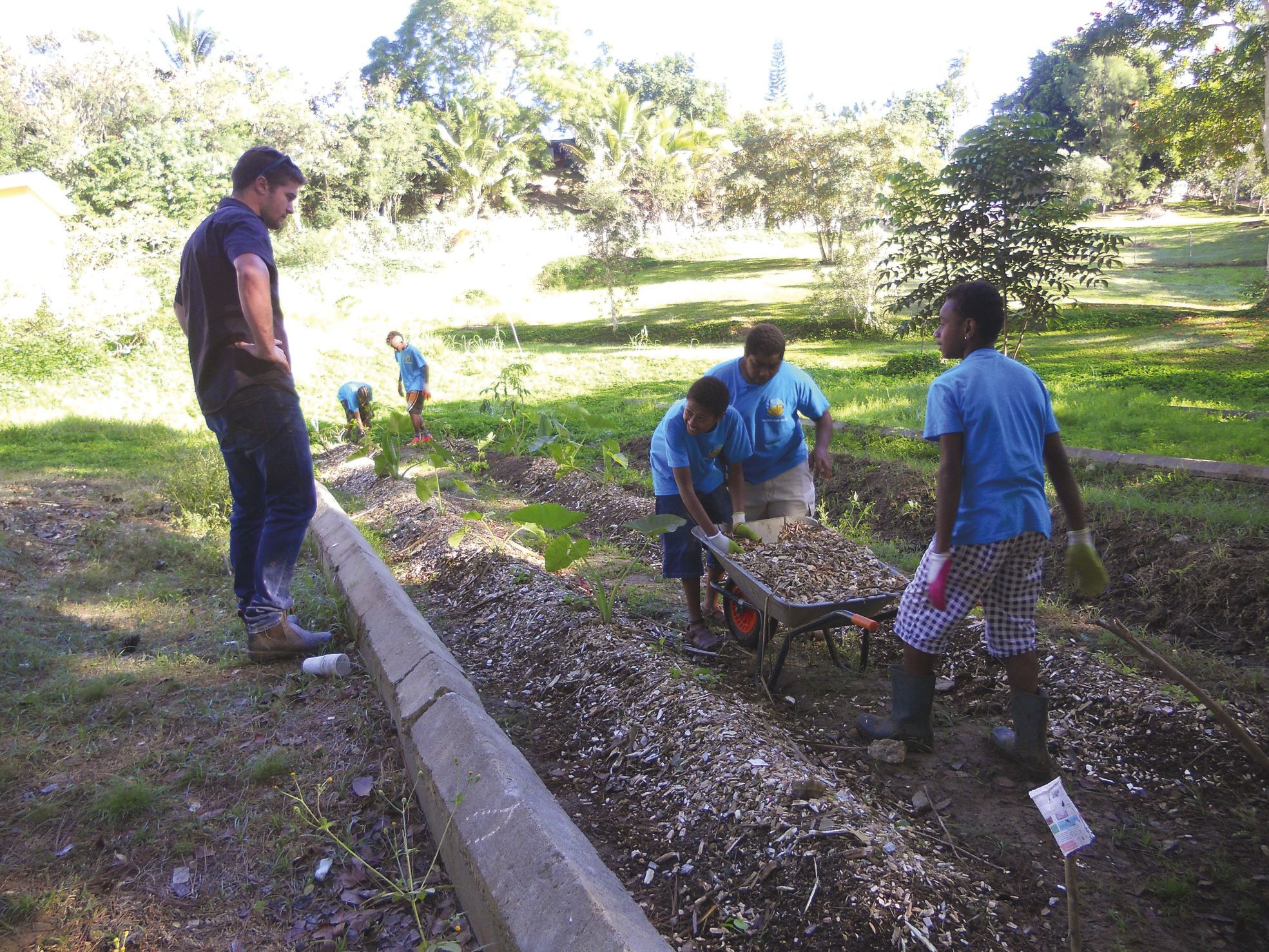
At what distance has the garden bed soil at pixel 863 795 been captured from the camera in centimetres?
245

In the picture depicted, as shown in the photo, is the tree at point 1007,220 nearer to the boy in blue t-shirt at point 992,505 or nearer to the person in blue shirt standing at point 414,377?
the boy in blue t-shirt at point 992,505

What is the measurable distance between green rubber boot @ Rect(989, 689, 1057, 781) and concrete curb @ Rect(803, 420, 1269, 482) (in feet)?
11.4

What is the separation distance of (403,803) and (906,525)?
15.2 feet

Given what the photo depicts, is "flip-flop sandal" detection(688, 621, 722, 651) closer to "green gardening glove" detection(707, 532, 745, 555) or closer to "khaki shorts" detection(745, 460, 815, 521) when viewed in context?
"green gardening glove" detection(707, 532, 745, 555)

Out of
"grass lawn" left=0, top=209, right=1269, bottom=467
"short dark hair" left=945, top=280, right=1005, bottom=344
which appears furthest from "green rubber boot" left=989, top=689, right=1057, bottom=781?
"grass lawn" left=0, top=209, right=1269, bottom=467

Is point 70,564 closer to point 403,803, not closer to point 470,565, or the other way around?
point 470,565

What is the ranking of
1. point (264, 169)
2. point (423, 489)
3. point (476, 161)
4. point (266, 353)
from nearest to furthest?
1. point (266, 353)
2. point (264, 169)
3. point (423, 489)
4. point (476, 161)

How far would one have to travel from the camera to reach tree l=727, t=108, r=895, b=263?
21438 mm

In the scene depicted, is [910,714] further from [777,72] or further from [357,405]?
[777,72]

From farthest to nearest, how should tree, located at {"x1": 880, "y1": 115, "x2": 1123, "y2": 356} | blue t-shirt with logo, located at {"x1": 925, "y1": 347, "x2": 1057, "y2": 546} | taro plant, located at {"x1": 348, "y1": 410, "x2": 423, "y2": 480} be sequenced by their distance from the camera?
tree, located at {"x1": 880, "y1": 115, "x2": 1123, "y2": 356} → taro plant, located at {"x1": 348, "y1": 410, "x2": 423, "y2": 480} → blue t-shirt with logo, located at {"x1": 925, "y1": 347, "x2": 1057, "y2": 546}

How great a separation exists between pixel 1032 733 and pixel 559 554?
2.33 m

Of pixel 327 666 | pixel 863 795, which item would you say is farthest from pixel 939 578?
pixel 327 666

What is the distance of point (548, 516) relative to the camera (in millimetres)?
4379

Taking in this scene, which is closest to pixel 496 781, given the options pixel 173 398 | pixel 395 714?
pixel 395 714
